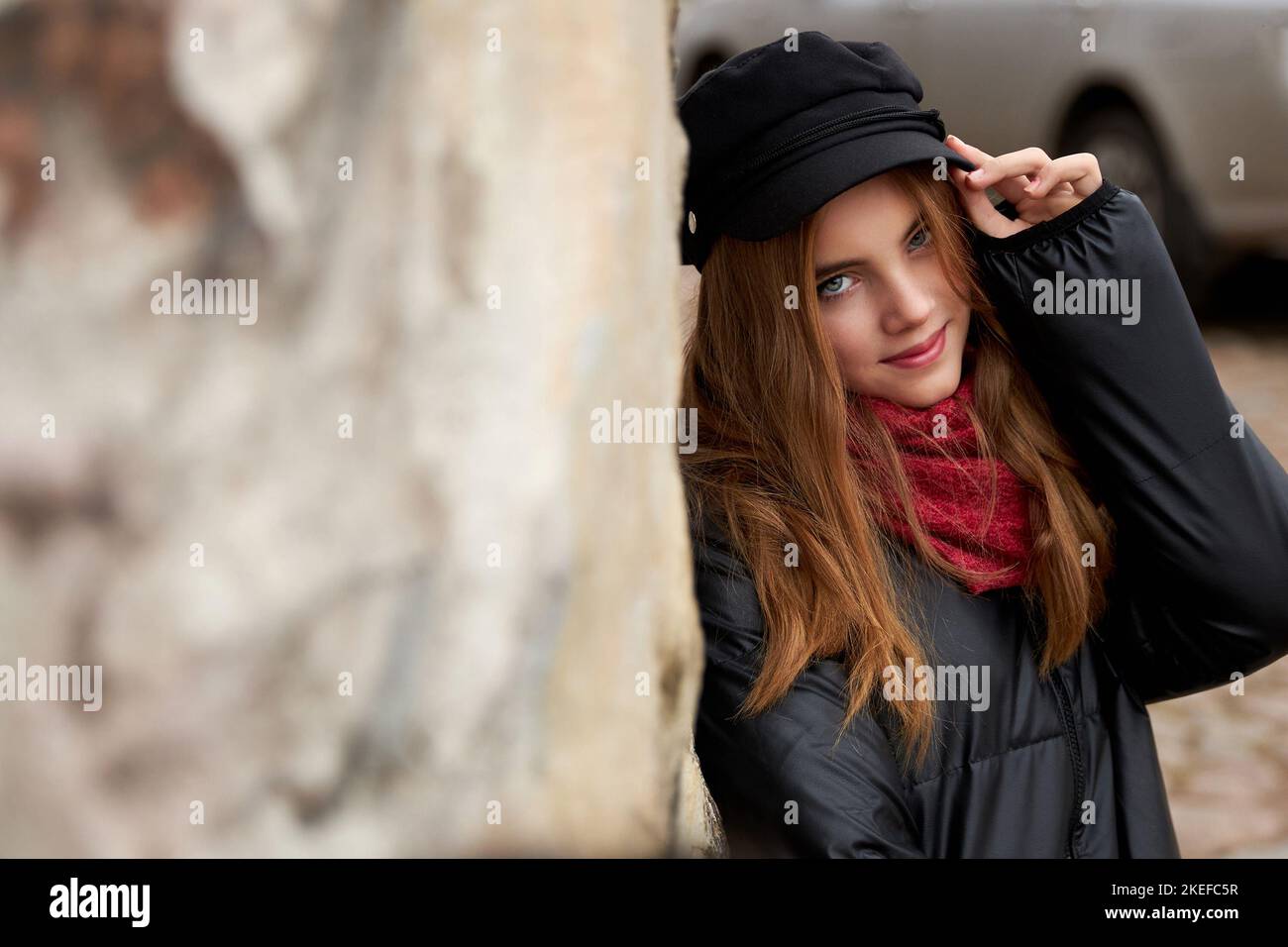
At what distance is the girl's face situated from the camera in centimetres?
172

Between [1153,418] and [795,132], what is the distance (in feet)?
1.82

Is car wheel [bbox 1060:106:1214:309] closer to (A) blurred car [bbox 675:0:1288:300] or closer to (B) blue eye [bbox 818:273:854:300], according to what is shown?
(A) blurred car [bbox 675:0:1288:300]

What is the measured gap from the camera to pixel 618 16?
2.86 feet

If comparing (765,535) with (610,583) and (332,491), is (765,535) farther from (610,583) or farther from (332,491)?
(332,491)

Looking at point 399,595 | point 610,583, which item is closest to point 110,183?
point 399,595

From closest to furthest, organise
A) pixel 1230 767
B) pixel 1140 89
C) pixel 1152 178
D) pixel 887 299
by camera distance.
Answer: pixel 887 299, pixel 1230 767, pixel 1140 89, pixel 1152 178

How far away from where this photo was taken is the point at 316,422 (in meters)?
0.75

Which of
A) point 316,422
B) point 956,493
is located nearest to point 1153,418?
point 956,493

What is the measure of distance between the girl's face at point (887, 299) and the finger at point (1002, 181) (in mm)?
109

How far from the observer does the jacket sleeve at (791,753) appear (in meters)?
1.47

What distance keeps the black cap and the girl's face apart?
77 mm

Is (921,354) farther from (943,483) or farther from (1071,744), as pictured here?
(1071,744)
